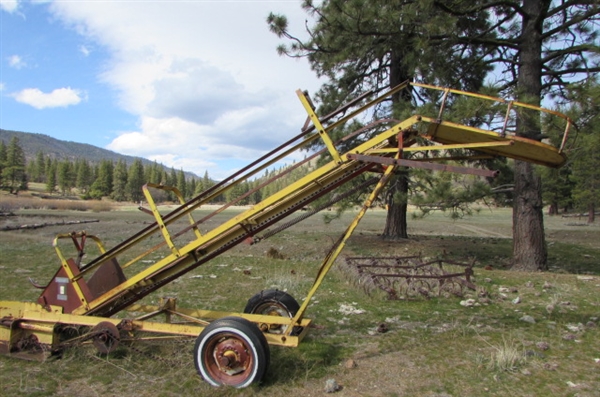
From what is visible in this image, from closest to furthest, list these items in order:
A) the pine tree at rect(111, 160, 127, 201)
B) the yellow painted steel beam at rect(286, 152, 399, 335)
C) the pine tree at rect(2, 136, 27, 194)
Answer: the yellow painted steel beam at rect(286, 152, 399, 335)
the pine tree at rect(2, 136, 27, 194)
the pine tree at rect(111, 160, 127, 201)

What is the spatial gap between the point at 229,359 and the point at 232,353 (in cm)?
7

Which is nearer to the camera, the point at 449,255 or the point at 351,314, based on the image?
the point at 351,314

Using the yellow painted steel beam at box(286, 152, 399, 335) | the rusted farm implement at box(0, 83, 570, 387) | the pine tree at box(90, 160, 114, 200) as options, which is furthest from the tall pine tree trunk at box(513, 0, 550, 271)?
the pine tree at box(90, 160, 114, 200)

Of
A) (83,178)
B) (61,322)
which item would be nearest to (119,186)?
(83,178)

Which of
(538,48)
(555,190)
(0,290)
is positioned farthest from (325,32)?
(555,190)

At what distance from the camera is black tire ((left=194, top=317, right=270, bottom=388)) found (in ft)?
14.8

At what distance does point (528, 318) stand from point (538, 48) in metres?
8.76

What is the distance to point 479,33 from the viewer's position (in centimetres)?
1342

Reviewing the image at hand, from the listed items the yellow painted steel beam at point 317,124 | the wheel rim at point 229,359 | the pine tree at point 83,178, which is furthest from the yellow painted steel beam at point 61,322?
the pine tree at point 83,178

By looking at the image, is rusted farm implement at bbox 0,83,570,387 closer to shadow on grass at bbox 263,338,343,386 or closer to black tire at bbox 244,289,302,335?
shadow on grass at bbox 263,338,343,386

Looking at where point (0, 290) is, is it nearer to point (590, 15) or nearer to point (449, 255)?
point (449, 255)

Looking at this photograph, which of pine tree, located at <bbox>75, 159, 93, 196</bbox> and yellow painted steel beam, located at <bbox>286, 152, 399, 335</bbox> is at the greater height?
→ pine tree, located at <bbox>75, 159, 93, 196</bbox>

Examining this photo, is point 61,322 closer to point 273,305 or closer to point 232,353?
point 232,353

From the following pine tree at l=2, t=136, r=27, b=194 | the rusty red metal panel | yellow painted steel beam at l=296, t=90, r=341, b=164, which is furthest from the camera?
pine tree at l=2, t=136, r=27, b=194
